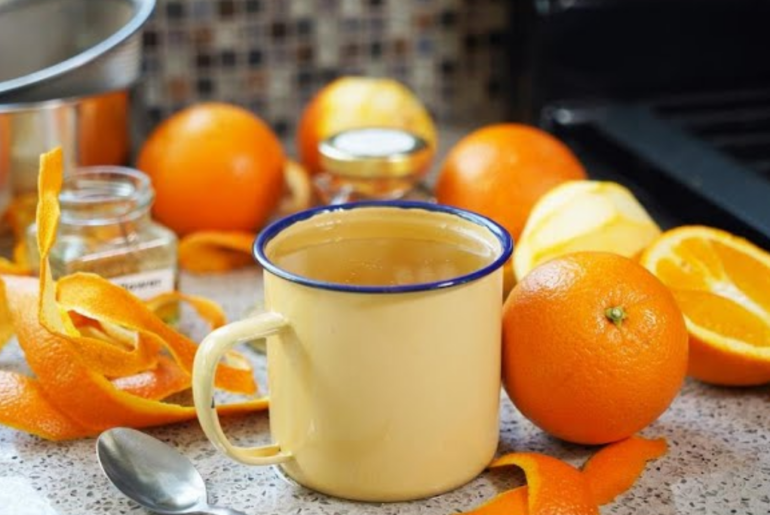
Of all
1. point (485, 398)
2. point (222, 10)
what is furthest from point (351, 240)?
point (222, 10)

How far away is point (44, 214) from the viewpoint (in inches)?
25.8

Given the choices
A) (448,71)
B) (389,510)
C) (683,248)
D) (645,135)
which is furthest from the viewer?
(448,71)

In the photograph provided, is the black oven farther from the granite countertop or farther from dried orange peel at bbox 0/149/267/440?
dried orange peel at bbox 0/149/267/440

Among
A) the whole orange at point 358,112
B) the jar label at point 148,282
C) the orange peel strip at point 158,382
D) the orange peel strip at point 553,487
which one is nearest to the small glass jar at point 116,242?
the jar label at point 148,282

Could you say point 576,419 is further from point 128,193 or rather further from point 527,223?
point 128,193

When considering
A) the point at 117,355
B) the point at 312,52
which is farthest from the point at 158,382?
the point at 312,52

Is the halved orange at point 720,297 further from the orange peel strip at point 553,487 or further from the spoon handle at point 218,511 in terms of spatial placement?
the spoon handle at point 218,511

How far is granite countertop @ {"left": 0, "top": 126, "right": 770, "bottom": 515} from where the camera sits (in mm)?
607

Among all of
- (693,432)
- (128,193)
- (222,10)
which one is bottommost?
(693,432)

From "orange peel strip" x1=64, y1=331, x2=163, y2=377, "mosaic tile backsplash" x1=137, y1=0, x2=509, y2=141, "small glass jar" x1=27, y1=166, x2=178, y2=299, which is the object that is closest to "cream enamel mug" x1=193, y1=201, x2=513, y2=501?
"orange peel strip" x1=64, y1=331, x2=163, y2=377

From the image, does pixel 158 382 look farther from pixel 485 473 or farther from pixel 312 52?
pixel 312 52

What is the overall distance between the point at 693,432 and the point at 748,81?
1.83 ft

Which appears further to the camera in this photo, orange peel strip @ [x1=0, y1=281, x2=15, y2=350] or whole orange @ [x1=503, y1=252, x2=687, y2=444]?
orange peel strip @ [x1=0, y1=281, x2=15, y2=350]

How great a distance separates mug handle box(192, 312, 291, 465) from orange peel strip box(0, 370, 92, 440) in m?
0.13
